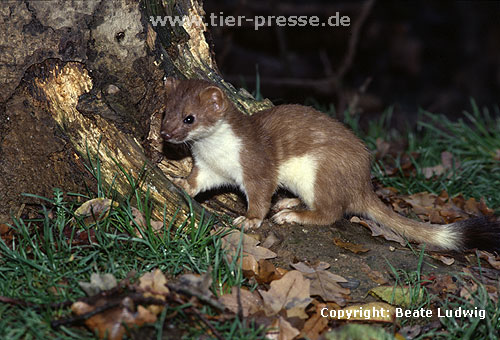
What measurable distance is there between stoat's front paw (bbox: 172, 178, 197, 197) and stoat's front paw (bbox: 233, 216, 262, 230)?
430mm

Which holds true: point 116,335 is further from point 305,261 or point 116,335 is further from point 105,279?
point 305,261

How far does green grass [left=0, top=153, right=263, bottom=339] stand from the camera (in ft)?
10.2

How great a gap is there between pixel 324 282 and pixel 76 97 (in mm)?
2027

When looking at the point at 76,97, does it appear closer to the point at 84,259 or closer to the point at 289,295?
the point at 84,259

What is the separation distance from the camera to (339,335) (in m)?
3.13

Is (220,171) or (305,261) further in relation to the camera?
(220,171)

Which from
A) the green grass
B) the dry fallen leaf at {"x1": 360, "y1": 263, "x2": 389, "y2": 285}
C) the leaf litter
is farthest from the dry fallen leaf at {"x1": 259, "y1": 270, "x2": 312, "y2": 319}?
the dry fallen leaf at {"x1": 360, "y1": 263, "x2": 389, "y2": 285}

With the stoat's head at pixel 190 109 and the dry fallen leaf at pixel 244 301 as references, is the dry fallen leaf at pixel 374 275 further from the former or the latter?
the stoat's head at pixel 190 109

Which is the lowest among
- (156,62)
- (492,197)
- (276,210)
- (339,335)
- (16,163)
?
(492,197)

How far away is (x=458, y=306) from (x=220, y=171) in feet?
6.40

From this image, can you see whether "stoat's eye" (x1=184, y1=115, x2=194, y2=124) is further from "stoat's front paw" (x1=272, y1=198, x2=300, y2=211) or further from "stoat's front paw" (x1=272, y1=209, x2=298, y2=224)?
"stoat's front paw" (x1=272, y1=198, x2=300, y2=211)

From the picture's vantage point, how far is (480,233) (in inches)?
173

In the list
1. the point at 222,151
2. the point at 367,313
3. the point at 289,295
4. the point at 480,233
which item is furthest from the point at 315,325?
the point at 480,233

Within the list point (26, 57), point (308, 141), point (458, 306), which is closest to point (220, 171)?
point (308, 141)
